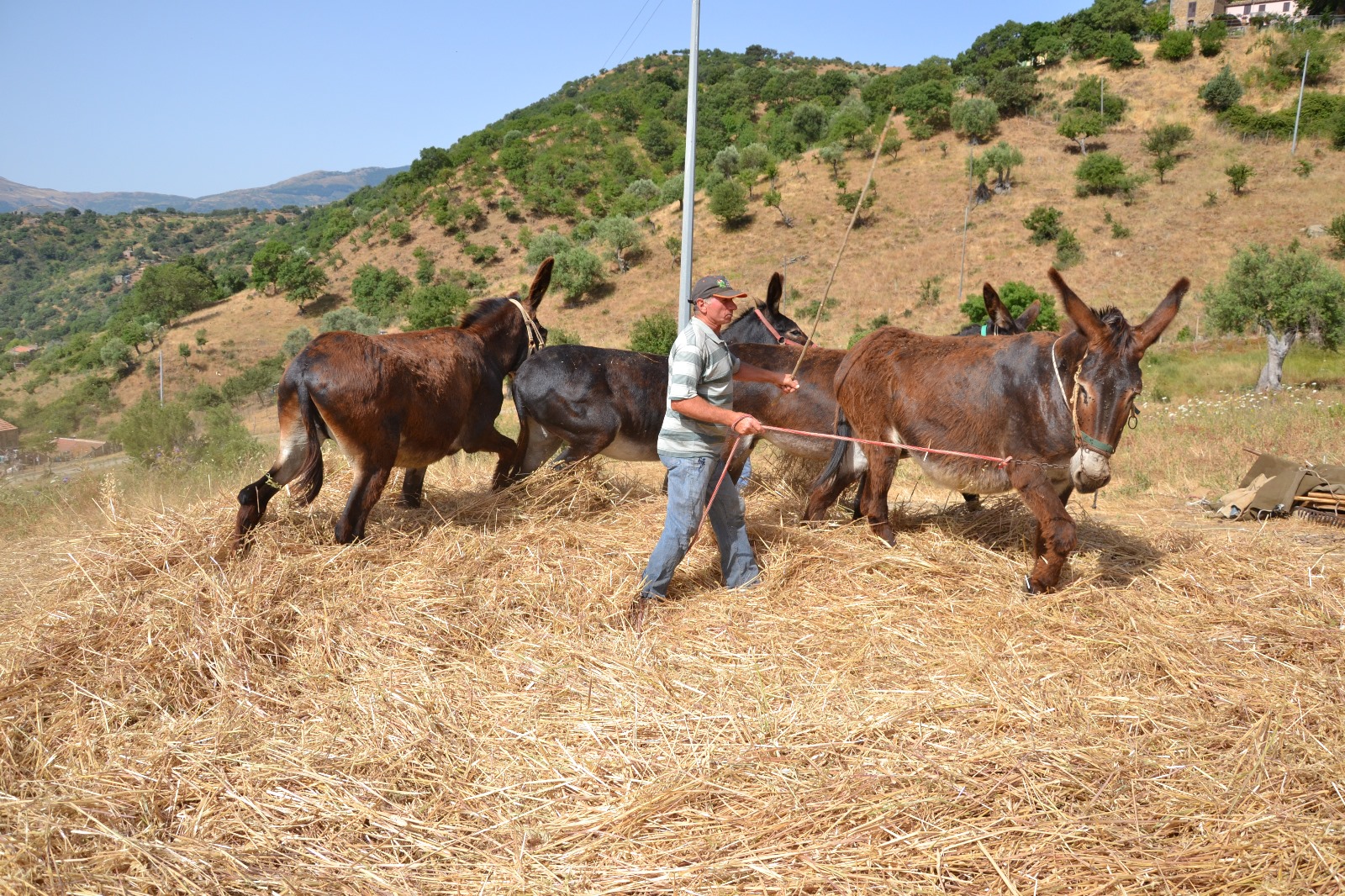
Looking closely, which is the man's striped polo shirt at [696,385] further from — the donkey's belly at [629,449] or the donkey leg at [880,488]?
the donkey's belly at [629,449]

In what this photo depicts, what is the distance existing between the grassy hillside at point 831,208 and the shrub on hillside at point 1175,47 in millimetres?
666

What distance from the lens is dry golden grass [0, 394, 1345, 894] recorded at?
9.75 feet

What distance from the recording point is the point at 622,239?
53.6 metres

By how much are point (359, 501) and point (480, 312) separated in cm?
219

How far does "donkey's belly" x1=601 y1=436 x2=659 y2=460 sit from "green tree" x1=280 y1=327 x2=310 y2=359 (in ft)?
164

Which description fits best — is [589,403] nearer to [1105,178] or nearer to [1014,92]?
[1105,178]

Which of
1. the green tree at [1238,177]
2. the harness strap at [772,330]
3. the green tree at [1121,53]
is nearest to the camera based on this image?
the harness strap at [772,330]

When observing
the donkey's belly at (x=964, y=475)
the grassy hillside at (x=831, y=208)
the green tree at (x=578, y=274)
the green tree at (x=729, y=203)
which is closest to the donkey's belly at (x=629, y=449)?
A: the donkey's belly at (x=964, y=475)

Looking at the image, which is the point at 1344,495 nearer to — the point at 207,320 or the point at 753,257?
the point at 753,257

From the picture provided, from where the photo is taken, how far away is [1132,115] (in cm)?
5503

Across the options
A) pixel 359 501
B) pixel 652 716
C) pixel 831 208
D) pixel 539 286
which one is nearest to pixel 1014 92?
pixel 831 208

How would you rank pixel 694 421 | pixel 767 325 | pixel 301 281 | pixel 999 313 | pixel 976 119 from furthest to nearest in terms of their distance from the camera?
1. pixel 301 281
2. pixel 976 119
3. pixel 767 325
4. pixel 999 313
5. pixel 694 421

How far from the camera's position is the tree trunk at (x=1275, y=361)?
20391mm

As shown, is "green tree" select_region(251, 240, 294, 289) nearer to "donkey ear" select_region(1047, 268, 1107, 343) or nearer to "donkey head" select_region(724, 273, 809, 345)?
"donkey head" select_region(724, 273, 809, 345)
